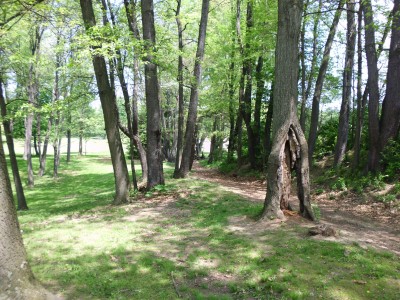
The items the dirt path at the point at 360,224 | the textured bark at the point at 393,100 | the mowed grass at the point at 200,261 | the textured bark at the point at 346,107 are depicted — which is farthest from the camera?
the textured bark at the point at 346,107

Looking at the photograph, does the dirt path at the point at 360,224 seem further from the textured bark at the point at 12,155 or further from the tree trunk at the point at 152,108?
the textured bark at the point at 12,155

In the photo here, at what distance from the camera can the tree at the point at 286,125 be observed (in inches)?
260

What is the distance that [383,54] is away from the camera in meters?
13.3

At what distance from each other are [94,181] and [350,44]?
1628 centimetres

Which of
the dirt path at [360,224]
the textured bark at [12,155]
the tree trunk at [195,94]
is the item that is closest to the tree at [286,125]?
the dirt path at [360,224]

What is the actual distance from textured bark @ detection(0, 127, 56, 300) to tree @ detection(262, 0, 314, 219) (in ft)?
15.4

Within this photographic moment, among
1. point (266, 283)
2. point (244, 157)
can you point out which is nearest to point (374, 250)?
point (266, 283)

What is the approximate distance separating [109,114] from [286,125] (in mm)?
5216

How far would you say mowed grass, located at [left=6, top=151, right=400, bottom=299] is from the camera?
4191 millimetres

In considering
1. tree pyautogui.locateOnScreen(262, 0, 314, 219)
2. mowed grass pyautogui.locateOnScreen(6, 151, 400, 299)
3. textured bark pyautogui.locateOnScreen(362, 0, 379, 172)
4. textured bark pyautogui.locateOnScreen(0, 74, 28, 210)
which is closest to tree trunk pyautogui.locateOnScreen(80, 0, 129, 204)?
mowed grass pyautogui.locateOnScreen(6, 151, 400, 299)

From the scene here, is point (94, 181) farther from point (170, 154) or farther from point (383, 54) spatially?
point (383, 54)

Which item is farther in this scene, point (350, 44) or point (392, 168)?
point (350, 44)

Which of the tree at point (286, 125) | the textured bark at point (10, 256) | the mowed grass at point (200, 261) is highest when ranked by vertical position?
the tree at point (286, 125)

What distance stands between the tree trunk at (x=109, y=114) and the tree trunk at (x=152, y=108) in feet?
4.90
